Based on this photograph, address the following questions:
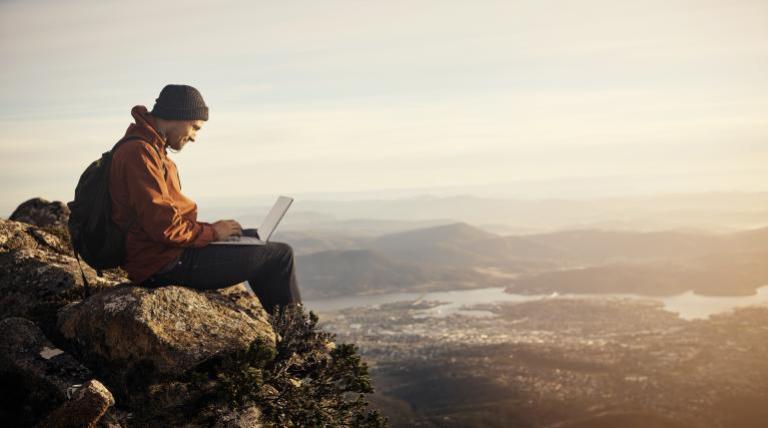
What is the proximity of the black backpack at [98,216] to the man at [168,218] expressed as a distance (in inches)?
4.6

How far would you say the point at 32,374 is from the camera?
862 cm

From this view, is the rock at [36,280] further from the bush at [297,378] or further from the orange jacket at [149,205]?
the bush at [297,378]

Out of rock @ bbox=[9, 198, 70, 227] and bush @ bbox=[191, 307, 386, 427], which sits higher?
rock @ bbox=[9, 198, 70, 227]

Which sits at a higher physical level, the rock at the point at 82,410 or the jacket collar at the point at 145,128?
the jacket collar at the point at 145,128

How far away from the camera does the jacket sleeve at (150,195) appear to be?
27.9 feet

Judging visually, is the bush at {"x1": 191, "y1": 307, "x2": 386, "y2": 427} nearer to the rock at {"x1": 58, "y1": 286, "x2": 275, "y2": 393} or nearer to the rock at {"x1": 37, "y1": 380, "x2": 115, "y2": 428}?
the rock at {"x1": 58, "y1": 286, "x2": 275, "y2": 393}

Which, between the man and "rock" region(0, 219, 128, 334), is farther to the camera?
"rock" region(0, 219, 128, 334)

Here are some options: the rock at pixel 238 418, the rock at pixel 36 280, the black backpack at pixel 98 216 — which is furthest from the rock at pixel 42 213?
the rock at pixel 238 418

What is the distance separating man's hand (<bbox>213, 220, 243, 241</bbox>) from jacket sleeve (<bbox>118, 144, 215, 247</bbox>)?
83 centimetres

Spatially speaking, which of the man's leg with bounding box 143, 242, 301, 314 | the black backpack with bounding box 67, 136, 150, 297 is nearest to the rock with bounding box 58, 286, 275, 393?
the man's leg with bounding box 143, 242, 301, 314

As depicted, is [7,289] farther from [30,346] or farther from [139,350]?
[139,350]

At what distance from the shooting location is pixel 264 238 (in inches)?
396

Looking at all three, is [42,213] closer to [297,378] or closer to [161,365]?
[161,365]

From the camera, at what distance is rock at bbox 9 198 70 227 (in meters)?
15.4
